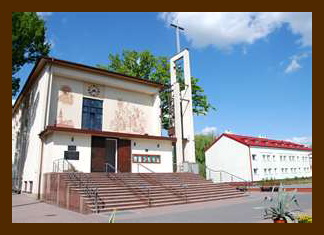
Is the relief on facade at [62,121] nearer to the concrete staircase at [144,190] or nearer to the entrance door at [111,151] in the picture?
the entrance door at [111,151]

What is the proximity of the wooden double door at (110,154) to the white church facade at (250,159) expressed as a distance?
18.0 meters

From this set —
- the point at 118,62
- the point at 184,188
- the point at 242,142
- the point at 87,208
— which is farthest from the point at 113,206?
the point at 242,142

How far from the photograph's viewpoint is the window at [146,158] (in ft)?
65.7

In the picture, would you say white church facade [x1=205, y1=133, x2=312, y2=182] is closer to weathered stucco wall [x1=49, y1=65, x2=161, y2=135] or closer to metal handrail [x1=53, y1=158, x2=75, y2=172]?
weathered stucco wall [x1=49, y1=65, x2=161, y2=135]

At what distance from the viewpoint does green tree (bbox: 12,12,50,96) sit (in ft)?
69.8

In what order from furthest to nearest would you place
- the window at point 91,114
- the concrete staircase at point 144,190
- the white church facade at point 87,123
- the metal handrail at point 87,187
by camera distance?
the window at point 91,114, the white church facade at point 87,123, the concrete staircase at point 144,190, the metal handrail at point 87,187

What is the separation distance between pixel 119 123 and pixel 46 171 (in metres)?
7.00

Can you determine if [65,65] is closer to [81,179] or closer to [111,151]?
[111,151]

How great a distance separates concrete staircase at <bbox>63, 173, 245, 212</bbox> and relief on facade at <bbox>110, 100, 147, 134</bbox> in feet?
19.2

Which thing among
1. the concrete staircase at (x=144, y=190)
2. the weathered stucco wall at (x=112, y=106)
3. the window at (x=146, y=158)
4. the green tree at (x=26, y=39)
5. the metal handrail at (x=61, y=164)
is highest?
the green tree at (x=26, y=39)

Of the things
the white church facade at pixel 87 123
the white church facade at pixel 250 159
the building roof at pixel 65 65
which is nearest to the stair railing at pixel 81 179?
the white church facade at pixel 87 123

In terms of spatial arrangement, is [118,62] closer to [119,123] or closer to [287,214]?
[119,123]

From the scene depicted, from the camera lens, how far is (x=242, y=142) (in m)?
36.1

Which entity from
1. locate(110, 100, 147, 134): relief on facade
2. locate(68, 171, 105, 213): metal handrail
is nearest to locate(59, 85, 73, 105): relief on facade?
locate(110, 100, 147, 134): relief on facade
